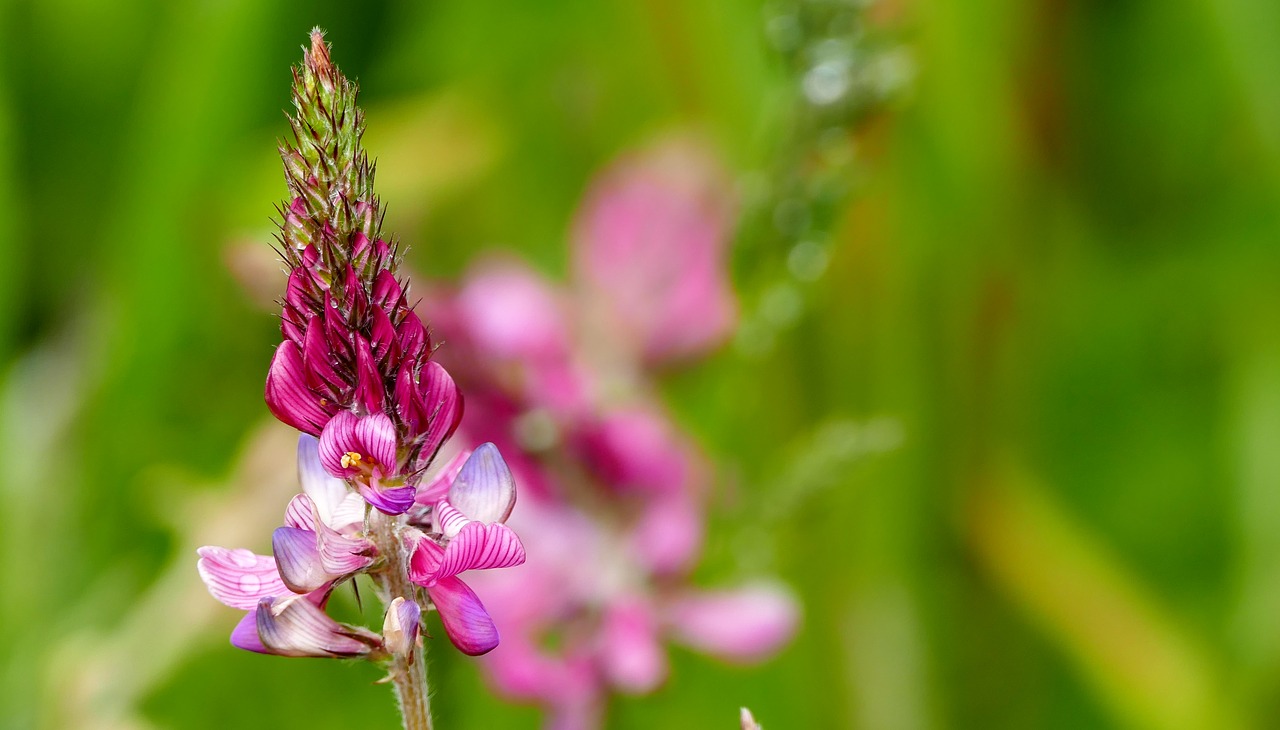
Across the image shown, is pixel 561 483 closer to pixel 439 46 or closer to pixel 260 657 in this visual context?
pixel 260 657

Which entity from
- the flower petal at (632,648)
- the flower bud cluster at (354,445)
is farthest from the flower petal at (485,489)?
the flower petal at (632,648)

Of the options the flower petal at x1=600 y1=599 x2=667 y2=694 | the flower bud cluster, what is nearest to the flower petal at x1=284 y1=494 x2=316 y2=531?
the flower bud cluster

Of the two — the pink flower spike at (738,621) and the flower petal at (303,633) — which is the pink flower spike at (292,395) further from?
the pink flower spike at (738,621)

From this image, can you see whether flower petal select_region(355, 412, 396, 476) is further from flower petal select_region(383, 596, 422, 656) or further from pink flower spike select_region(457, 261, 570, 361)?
pink flower spike select_region(457, 261, 570, 361)

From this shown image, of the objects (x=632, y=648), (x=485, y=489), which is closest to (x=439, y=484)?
(x=485, y=489)

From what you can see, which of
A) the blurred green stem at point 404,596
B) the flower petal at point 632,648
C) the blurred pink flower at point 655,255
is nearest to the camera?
the blurred green stem at point 404,596

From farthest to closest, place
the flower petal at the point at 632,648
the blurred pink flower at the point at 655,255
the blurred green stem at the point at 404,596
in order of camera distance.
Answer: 1. the blurred pink flower at the point at 655,255
2. the flower petal at the point at 632,648
3. the blurred green stem at the point at 404,596

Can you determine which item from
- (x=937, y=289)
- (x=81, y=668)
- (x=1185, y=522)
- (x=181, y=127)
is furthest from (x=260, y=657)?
(x=1185, y=522)
